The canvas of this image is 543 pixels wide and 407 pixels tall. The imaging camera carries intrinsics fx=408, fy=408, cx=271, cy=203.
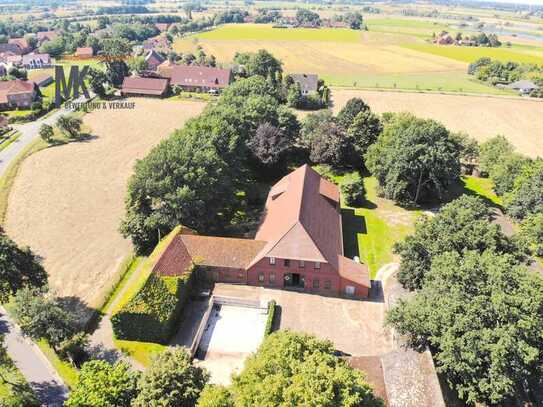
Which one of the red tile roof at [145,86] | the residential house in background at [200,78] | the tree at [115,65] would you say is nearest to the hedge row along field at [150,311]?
the red tile roof at [145,86]

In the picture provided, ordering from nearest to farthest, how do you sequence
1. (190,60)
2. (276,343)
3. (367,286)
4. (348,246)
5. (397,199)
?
(276,343)
(367,286)
(348,246)
(397,199)
(190,60)

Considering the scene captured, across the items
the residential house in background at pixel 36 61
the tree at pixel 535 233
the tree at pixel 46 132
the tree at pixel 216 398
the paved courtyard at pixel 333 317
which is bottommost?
the residential house in background at pixel 36 61

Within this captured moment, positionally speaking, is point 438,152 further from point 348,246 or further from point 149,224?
point 149,224

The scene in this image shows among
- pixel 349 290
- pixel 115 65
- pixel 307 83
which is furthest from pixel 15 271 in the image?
pixel 115 65

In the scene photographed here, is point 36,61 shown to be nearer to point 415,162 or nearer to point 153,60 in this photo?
point 153,60

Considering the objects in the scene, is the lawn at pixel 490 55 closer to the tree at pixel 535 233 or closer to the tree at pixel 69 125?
the tree at pixel 535 233

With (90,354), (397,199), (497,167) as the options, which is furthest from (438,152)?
(90,354)
